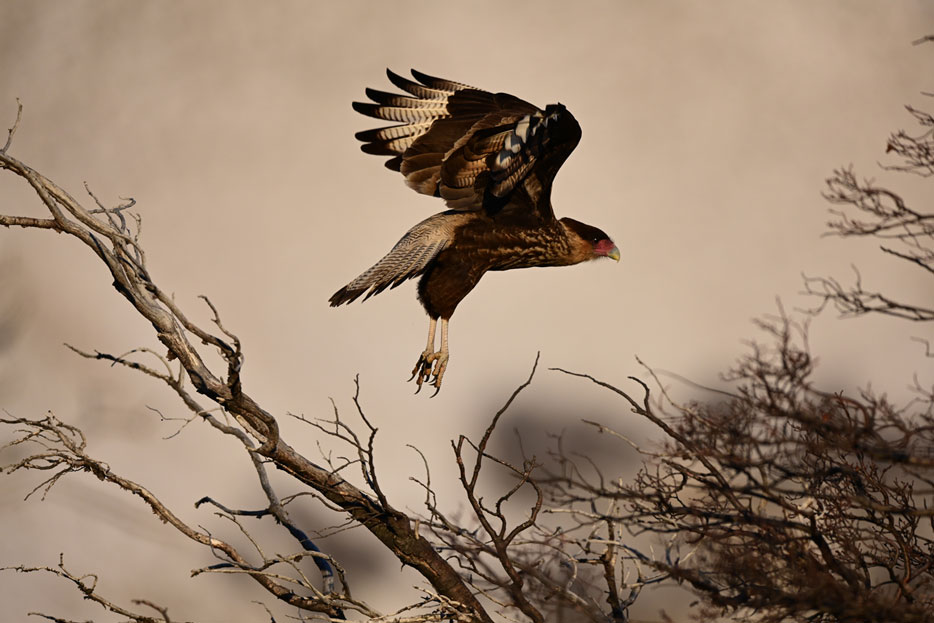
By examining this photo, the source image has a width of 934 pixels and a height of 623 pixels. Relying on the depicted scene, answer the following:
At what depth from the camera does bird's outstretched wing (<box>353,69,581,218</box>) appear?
4047 mm

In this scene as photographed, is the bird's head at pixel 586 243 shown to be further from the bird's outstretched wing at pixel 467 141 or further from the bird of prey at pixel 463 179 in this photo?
the bird's outstretched wing at pixel 467 141

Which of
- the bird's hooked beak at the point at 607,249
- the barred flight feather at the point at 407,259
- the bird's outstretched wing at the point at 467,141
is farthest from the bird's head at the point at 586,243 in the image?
the barred flight feather at the point at 407,259

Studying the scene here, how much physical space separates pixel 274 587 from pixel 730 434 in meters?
1.85

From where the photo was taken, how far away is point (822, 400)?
2.26 m

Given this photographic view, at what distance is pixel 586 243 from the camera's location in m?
→ 4.62

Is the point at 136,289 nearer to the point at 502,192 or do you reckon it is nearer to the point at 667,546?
the point at 502,192

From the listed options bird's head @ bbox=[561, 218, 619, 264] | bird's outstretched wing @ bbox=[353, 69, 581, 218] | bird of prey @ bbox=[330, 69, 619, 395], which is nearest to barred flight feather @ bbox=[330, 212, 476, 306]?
bird of prey @ bbox=[330, 69, 619, 395]

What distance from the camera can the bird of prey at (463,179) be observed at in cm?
406

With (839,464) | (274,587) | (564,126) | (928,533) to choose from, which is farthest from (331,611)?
(928,533)

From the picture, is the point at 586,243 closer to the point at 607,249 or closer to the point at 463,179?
Answer: the point at 607,249

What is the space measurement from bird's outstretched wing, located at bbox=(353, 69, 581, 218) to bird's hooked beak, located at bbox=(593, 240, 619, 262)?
41cm

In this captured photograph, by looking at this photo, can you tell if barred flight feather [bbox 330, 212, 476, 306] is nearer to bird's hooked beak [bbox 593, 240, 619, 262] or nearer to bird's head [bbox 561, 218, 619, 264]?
bird's head [bbox 561, 218, 619, 264]

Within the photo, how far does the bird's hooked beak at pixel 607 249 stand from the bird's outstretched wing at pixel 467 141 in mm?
408

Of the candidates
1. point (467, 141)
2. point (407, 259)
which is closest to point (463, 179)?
point (467, 141)
